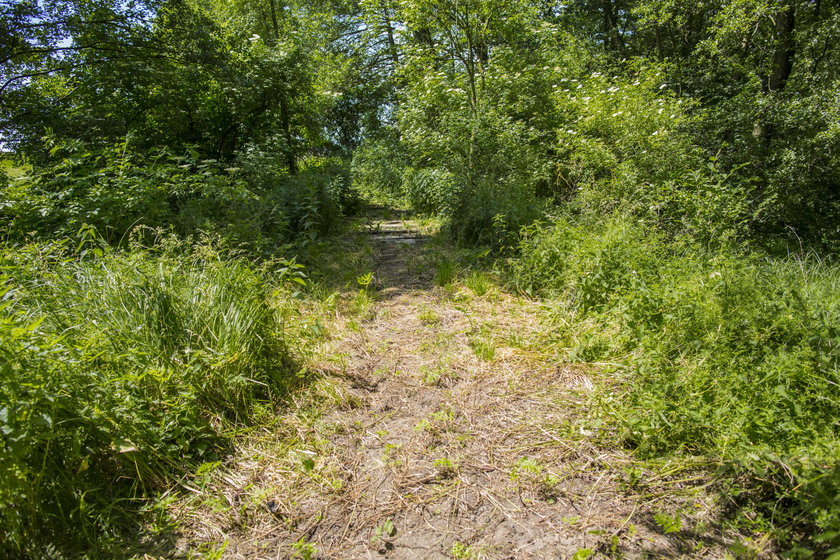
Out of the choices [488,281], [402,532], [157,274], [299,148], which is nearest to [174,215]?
[157,274]

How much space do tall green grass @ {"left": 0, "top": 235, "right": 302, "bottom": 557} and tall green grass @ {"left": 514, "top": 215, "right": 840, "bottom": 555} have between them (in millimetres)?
2307

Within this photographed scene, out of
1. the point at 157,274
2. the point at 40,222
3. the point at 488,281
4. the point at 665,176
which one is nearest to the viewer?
the point at 157,274

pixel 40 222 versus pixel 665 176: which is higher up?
pixel 665 176

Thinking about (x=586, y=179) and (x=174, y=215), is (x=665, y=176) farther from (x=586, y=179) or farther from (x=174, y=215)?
(x=174, y=215)

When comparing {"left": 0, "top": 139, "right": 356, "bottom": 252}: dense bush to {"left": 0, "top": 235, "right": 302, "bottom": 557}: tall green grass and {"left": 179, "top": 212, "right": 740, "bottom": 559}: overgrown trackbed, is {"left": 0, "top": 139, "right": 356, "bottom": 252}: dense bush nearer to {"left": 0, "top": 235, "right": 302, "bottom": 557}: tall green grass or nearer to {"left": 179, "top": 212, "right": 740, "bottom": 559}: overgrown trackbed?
{"left": 0, "top": 235, "right": 302, "bottom": 557}: tall green grass

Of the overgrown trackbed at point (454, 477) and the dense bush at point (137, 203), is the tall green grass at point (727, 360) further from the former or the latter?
the dense bush at point (137, 203)

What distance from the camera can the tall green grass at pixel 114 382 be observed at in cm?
163

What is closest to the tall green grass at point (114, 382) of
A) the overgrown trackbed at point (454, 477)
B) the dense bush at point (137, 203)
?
the overgrown trackbed at point (454, 477)

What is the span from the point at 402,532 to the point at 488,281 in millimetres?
3106

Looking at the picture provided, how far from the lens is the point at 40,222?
4094mm

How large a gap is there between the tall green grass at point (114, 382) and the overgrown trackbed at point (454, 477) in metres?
0.36

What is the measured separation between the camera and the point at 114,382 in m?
2.06

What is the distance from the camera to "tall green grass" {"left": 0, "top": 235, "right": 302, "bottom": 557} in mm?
1629

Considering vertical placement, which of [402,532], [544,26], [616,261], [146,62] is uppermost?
[544,26]
